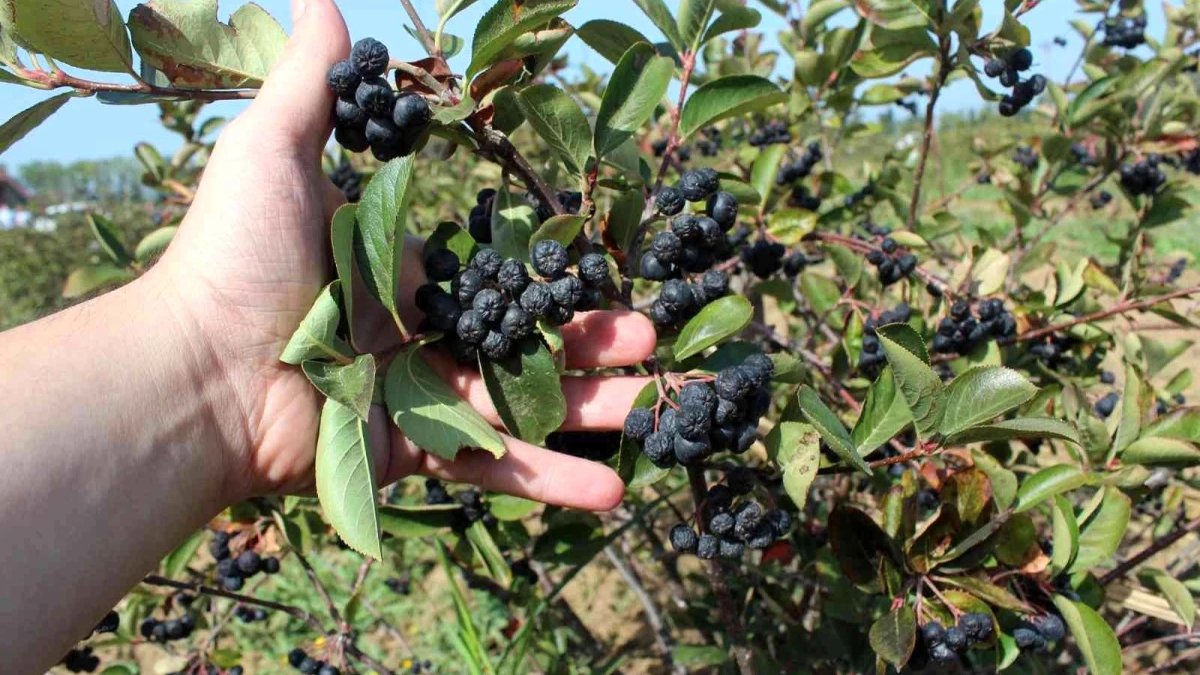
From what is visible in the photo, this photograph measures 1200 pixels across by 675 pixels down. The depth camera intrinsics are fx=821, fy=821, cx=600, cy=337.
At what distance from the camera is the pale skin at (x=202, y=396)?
129 centimetres

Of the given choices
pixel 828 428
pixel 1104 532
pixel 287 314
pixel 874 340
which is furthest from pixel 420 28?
pixel 1104 532

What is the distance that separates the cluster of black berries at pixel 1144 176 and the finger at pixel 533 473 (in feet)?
6.60

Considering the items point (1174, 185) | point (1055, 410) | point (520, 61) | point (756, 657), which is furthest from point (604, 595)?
point (520, 61)

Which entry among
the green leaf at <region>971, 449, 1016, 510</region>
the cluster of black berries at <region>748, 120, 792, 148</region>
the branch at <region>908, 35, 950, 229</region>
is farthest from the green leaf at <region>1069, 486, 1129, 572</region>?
the cluster of black berries at <region>748, 120, 792, 148</region>

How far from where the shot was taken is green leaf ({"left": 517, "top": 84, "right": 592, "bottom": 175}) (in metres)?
1.24

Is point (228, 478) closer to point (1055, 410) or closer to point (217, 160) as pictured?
Result: point (217, 160)

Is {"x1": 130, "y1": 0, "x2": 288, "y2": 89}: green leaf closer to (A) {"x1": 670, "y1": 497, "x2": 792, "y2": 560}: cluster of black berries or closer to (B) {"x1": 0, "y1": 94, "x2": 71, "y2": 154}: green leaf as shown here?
(B) {"x1": 0, "y1": 94, "x2": 71, "y2": 154}: green leaf

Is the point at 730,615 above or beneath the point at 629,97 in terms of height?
beneath

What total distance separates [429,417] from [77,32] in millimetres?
739

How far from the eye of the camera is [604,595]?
13.2 feet

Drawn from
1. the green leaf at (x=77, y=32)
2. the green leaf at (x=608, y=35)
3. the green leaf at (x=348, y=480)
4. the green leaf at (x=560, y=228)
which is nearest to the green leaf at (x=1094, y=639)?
the green leaf at (x=560, y=228)

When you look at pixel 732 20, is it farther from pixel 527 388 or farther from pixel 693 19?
pixel 527 388

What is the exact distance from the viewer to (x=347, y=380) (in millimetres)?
1124

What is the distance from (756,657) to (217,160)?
1592 millimetres
